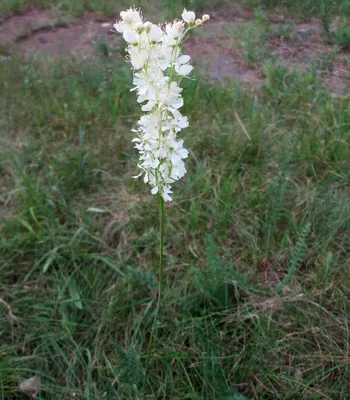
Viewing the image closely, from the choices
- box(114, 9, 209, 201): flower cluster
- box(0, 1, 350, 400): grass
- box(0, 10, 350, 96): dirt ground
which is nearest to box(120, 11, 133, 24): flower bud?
box(114, 9, 209, 201): flower cluster

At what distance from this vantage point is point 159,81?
136 cm

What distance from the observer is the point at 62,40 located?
197 inches

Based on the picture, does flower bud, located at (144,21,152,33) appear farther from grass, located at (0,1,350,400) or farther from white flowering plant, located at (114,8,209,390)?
grass, located at (0,1,350,400)

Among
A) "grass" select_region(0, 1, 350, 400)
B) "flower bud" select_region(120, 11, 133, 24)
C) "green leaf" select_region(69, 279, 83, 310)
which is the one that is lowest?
"green leaf" select_region(69, 279, 83, 310)

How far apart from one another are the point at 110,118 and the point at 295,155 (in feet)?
4.94

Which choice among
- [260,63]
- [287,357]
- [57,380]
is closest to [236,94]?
[260,63]

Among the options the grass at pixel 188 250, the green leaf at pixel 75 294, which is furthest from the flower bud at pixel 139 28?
the green leaf at pixel 75 294

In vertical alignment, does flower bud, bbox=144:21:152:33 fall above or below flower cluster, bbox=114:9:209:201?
above

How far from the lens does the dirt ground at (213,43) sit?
13.5ft

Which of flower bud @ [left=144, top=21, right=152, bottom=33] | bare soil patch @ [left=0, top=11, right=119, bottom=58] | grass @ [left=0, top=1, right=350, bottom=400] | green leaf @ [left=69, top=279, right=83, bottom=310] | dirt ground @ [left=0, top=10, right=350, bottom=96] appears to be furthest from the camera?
bare soil patch @ [left=0, top=11, right=119, bottom=58]

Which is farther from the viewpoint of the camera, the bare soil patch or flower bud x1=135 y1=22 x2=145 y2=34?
the bare soil patch

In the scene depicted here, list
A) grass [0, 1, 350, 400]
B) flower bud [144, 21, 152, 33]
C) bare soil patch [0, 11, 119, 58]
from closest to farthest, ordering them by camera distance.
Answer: flower bud [144, 21, 152, 33] < grass [0, 1, 350, 400] < bare soil patch [0, 11, 119, 58]

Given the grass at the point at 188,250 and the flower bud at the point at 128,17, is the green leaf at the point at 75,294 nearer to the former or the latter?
the grass at the point at 188,250

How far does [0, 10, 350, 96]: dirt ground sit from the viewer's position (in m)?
4.11
